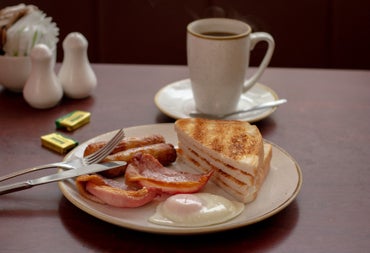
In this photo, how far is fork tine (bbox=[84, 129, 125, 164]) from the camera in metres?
1.19

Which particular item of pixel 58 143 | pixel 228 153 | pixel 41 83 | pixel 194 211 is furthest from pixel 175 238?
pixel 41 83

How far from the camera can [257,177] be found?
44.1 inches

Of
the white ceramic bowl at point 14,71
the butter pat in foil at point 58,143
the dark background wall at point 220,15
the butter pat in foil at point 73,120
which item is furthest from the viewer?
the dark background wall at point 220,15

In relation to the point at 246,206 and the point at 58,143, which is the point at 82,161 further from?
the point at 246,206

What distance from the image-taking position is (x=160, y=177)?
1120mm

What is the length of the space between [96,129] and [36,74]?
0.23 metres

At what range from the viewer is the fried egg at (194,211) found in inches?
39.5

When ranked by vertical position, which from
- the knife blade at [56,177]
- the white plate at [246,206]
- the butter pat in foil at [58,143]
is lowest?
the butter pat in foil at [58,143]

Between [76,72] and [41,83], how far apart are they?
0.10 meters

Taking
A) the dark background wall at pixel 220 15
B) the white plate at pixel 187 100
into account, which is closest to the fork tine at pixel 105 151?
the white plate at pixel 187 100

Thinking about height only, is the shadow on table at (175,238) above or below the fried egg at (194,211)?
below

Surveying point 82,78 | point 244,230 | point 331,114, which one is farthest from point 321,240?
A: point 82,78

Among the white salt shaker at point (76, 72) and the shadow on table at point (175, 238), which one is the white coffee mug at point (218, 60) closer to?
the white salt shaker at point (76, 72)

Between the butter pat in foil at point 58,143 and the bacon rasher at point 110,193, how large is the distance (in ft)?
0.73
